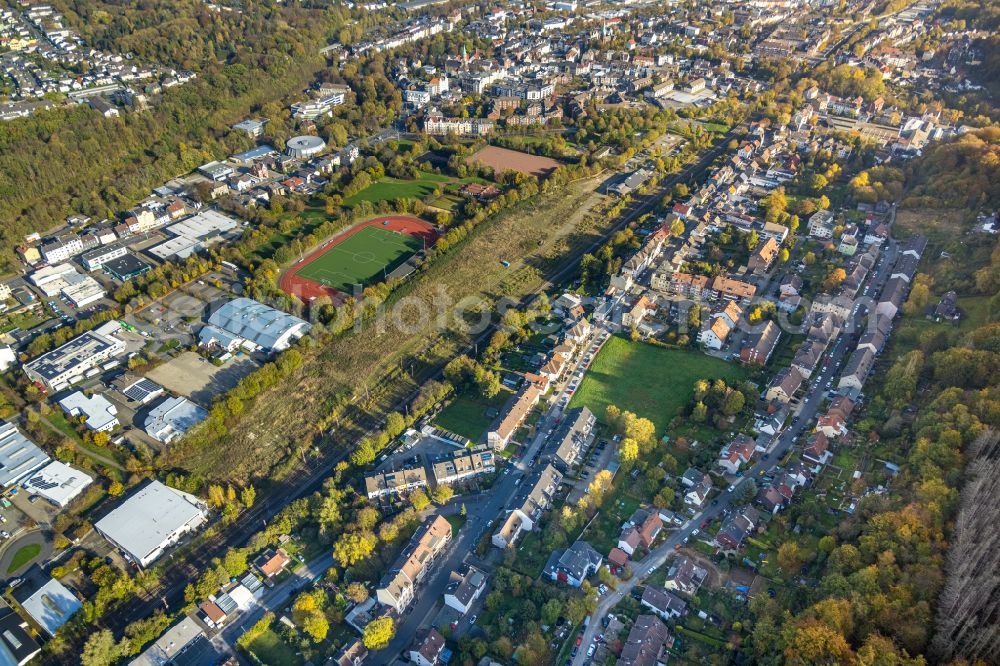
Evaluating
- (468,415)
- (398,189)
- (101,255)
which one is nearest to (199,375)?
(468,415)

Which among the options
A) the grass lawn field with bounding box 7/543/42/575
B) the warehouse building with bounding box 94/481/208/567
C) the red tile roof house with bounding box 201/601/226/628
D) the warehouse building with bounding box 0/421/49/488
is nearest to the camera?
the red tile roof house with bounding box 201/601/226/628

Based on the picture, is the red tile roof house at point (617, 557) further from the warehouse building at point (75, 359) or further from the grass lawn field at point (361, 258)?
the warehouse building at point (75, 359)

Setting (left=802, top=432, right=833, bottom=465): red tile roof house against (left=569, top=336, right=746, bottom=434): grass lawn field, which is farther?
(left=569, top=336, right=746, bottom=434): grass lawn field

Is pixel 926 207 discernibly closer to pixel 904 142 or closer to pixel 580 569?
pixel 904 142

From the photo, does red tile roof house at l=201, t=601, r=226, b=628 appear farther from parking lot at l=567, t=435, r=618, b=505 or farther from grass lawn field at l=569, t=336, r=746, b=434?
grass lawn field at l=569, t=336, r=746, b=434

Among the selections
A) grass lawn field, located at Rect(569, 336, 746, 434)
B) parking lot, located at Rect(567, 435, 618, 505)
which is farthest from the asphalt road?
parking lot, located at Rect(567, 435, 618, 505)

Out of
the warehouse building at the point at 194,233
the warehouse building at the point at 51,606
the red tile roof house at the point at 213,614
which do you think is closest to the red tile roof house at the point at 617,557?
the red tile roof house at the point at 213,614

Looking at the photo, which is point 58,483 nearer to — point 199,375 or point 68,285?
point 199,375
